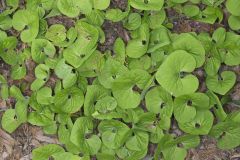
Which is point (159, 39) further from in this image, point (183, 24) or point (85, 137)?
point (85, 137)

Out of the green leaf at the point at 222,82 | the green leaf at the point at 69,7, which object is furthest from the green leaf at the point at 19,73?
the green leaf at the point at 222,82

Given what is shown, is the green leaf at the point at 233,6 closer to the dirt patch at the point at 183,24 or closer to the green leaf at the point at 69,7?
the dirt patch at the point at 183,24

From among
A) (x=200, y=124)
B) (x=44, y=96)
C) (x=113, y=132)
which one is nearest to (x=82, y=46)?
(x=44, y=96)

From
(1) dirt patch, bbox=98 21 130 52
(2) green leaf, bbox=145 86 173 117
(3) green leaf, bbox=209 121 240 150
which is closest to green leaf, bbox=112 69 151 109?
(2) green leaf, bbox=145 86 173 117

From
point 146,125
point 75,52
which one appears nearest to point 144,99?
point 146,125

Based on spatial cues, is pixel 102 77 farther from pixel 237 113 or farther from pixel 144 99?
pixel 237 113

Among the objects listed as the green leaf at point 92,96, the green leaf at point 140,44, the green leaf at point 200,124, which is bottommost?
the green leaf at point 200,124
